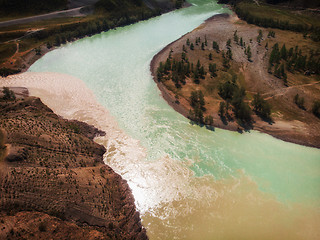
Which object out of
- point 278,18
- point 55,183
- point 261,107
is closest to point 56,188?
point 55,183

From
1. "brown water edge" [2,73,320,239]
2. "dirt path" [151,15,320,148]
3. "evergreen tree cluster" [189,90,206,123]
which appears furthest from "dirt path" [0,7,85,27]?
"brown water edge" [2,73,320,239]

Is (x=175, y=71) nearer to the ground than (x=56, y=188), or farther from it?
farther from it

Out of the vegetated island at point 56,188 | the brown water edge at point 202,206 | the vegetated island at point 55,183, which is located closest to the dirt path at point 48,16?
the vegetated island at point 55,183

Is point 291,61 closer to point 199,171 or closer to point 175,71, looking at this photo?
point 175,71

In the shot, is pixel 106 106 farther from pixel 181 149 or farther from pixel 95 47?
pixel 95 47

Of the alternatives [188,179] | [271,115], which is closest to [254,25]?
[271,115]

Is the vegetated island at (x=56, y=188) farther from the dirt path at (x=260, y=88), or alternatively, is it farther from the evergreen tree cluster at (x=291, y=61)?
the evergreen tree cluster at (x=291, y=61)

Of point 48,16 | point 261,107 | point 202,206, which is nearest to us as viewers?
point 202,206

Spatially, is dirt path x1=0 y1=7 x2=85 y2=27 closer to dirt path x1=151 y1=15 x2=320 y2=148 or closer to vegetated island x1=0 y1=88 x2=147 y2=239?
dirt path x1=151 y1=15 x2=320 y2=148
